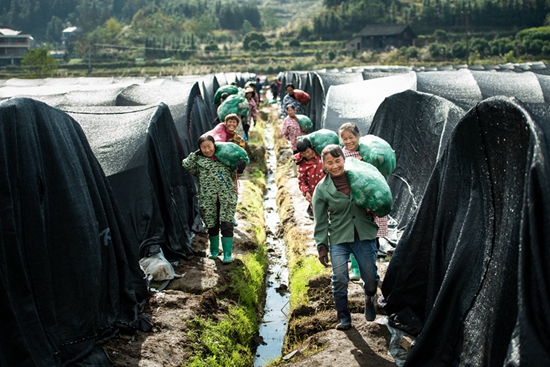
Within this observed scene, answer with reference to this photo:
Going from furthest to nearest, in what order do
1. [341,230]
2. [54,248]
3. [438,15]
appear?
[438,15] → [341,230] → [54,248]

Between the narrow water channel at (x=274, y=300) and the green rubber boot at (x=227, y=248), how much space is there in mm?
874

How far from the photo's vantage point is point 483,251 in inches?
192

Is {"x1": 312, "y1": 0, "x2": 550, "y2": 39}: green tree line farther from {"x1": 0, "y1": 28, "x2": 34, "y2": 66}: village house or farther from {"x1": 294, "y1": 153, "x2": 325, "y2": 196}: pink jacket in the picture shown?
{"x1": 294, "y1": 153, "x2": 325, "y2": 196}: pink jacket

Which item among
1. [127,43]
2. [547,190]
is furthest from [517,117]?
[127,43]

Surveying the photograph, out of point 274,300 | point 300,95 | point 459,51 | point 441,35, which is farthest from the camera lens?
point 441,35

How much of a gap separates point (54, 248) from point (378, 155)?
353cm

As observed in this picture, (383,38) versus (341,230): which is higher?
(383,38)

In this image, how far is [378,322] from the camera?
632 cm

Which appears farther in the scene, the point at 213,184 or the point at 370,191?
the point at 213,184

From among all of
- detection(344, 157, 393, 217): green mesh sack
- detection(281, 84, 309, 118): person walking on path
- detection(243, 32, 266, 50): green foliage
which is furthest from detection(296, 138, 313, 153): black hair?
detection(243, 32, 266, 50): green foliage

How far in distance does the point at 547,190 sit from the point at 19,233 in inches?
152

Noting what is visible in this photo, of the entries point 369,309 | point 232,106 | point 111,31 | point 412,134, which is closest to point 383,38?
point 111,31

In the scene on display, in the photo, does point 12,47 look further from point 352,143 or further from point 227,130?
point 352,143

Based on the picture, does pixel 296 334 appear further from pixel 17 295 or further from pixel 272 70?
pixel 272 70
